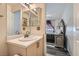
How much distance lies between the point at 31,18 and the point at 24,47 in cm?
37

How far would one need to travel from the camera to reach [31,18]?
4.60 ft

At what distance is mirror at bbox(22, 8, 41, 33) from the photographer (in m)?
1.38

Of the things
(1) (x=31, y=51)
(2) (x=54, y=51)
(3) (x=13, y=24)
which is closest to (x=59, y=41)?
(2) (x=54, y=51)

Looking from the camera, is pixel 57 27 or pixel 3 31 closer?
pixel 3 31

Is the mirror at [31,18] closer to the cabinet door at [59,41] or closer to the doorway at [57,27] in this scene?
the doorway at [57,27]

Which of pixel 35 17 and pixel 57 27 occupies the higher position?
pixel 35 17

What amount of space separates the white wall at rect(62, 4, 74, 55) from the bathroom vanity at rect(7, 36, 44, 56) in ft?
1.12

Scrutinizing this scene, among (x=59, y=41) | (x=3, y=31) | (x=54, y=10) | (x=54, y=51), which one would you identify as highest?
(x=54, y=10)

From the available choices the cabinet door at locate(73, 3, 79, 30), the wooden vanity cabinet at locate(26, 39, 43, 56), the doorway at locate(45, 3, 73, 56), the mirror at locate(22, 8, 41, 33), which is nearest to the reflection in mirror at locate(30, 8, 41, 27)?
the mirror at locate(22, 8, 41, 33)

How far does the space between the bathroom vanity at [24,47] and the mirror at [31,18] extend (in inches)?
5.0

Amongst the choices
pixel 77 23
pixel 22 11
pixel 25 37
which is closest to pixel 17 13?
pixel 22 11

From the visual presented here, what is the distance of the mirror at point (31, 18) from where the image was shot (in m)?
1.38

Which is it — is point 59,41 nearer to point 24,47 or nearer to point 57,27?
point 57,27

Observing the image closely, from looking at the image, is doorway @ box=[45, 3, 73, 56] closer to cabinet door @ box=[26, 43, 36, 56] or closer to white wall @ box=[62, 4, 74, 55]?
white wall @ box=[62, 4, 74, 55]
